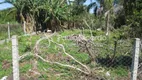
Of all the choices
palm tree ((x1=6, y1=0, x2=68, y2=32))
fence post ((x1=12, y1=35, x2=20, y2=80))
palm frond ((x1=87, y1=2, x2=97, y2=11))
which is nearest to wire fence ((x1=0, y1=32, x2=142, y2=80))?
fence post ((x1=12, y1=35, x2=20, y2=80))

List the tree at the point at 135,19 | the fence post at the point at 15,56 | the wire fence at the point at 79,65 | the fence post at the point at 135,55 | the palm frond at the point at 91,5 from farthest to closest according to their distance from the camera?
the palm frond at the point at 91,5 → the tree at the point at 135,19 → the wire fence at the point at 79,65 → the fence post at the point at 135,55 → the fence post at the point at 15,56

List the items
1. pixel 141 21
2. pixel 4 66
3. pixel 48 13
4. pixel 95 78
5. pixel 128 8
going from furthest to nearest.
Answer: pixel 48 13 → pixel 128 8 → pixel 141 21 → pixel 4 66 → pixel 95 78

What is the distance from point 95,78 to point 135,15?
3623mm

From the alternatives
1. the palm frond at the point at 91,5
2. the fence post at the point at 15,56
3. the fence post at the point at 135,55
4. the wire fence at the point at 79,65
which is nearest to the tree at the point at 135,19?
the wire fence at the point at 79,65

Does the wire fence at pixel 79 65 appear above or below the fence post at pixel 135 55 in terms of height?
below

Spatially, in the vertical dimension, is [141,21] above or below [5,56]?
above

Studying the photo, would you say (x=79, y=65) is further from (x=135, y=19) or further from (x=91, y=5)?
(x=91, y=5)

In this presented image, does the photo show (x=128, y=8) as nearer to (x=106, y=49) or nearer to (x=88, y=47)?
(x=106, y=49)

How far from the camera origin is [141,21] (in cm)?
839

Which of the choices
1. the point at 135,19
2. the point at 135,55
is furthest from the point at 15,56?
the point at 135,19

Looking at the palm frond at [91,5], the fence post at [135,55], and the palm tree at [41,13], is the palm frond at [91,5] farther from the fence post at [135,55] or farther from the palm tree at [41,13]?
the fence post at [135,55]

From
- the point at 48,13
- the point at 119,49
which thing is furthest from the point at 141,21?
the point at 48,13

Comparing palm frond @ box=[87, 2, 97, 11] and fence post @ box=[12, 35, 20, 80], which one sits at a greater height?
fence post @ box=[12, 35, 20, 80]

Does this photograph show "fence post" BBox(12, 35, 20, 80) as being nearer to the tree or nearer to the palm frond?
the tree
